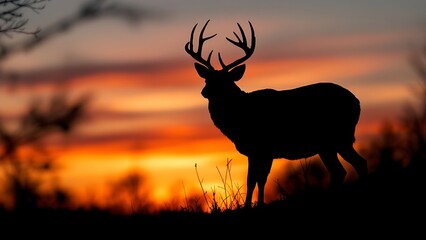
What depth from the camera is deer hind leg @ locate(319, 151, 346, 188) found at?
11.2 metres

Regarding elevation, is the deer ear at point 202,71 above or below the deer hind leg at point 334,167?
above

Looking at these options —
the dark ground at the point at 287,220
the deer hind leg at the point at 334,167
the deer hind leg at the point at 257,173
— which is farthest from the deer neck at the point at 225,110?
the dark ground at the point at 287,220

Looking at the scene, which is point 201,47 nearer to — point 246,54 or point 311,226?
point 246,54

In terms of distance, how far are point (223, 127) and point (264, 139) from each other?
0.71 m

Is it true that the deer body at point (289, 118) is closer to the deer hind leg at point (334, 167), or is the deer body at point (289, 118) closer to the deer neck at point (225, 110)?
the deer neck at point (225, 110)

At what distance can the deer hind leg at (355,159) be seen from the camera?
11.1m

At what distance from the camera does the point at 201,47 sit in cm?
1254

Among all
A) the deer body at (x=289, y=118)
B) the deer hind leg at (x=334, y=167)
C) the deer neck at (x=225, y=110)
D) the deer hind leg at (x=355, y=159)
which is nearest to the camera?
the deer hind leg at (x=355, y=159)

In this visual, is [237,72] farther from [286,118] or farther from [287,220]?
[287,220]

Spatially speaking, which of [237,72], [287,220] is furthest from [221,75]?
[287,220]

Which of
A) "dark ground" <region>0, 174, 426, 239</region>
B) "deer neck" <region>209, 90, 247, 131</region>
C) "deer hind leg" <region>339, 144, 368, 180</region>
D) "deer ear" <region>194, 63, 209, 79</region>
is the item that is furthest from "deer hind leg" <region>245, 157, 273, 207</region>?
Answer: "dark ground" <region>0, 174, 426, 239</region>

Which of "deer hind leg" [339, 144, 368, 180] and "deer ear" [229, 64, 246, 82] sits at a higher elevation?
"deer ear" [229, 64, 246, 82]

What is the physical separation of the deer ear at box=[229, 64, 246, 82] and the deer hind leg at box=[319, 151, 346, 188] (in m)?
1.84

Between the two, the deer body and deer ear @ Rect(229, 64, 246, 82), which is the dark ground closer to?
the deer body
